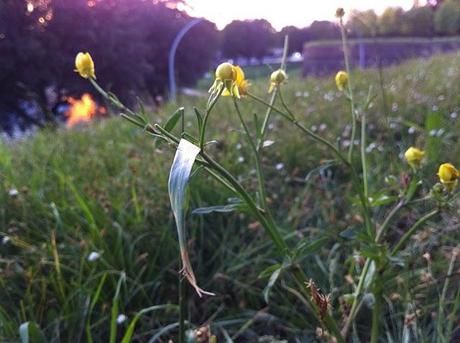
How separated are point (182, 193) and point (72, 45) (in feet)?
35.6

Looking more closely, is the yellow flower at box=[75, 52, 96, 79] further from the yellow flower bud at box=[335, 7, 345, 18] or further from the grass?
the yellow flower bud at box=[335, 7, 345, 18]

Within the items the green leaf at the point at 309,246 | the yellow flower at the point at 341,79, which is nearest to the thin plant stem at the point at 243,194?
the green leaf at the point at 309,246

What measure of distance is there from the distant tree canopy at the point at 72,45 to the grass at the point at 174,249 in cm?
678

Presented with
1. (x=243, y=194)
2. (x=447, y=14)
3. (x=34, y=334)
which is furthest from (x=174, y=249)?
(x=447, y=14)

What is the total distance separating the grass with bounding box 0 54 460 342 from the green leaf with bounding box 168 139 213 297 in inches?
12.0

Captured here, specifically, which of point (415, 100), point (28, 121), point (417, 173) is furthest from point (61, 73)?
point (417, 173)

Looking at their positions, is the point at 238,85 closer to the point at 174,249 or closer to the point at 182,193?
the point at 182,193

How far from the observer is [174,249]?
4.02 feet

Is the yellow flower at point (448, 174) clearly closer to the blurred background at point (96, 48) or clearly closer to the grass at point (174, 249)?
the grass at point (174, 249)

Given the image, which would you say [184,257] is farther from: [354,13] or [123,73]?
[123,73]

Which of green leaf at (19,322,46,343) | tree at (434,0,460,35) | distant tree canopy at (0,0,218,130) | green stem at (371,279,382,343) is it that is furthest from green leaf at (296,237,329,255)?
distant tree canopy at (0,0,218,130)

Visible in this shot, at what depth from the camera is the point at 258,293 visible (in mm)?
1124

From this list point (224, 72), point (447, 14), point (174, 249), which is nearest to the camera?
point (224, 72)

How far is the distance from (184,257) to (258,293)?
73cm
